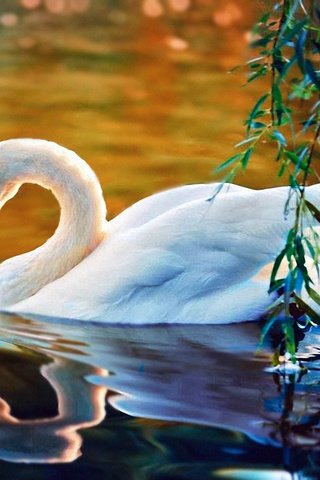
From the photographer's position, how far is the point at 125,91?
11867mm

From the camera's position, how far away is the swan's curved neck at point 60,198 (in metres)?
6.14

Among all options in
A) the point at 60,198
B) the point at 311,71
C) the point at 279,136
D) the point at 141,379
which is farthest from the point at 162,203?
the point at 311,71

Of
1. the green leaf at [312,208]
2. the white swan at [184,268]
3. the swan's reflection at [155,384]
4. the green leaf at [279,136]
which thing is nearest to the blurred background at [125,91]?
the white swan at [184,268]

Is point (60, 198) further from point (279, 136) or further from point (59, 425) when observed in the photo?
point (279, 136)

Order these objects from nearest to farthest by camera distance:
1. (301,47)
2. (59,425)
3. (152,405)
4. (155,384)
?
(301,47)
(59,425)
(152,405)
(155,384)

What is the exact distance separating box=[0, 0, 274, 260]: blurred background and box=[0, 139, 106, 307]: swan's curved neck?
68 cm

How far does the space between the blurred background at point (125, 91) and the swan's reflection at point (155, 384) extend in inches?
54.8

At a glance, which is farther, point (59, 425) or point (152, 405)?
point (152, 405)

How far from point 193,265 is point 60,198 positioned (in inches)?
36.5

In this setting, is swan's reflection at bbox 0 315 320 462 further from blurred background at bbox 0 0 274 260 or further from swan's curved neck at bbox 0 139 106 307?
blurred background at bbox 0 0 274 260

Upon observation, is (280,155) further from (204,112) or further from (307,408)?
(204,112)

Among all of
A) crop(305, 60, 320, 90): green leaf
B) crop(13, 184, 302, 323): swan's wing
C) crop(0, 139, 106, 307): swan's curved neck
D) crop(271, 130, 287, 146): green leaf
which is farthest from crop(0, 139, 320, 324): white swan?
crop(305, 60, 320, 90): green leaf

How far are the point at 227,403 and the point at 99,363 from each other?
76 cm

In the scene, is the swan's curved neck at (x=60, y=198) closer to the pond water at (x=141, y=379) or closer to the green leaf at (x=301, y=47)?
the pond water at (x=141, y=379)
